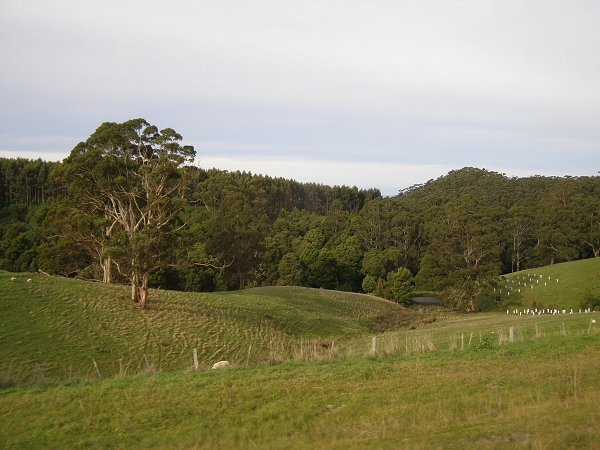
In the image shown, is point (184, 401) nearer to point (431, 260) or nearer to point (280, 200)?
A: point (431, 260)

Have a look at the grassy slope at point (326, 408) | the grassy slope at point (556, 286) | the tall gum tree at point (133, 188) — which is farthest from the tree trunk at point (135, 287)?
the grassy slope at point (556, 286)

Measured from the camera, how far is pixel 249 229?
56156mm

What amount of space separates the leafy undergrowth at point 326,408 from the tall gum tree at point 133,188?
18.0m

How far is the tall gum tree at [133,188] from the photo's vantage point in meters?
29.9

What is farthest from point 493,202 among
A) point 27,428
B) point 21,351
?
point 27,428

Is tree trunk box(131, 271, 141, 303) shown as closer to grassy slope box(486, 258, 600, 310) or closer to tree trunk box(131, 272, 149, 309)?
tree trunk box(131, 272, 149, 309)

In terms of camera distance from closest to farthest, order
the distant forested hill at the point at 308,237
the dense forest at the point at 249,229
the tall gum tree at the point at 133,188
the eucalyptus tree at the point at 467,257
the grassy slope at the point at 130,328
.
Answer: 1. the grassy slope at the point at 130,328
2. the tall gum tree at the point at 133,188
3. the dense forest at the point at 249,229
4. the distant forested hill at the point at 308,237
5. the eucalyptus tree at the point at 467,257

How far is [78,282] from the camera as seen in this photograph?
114 feet

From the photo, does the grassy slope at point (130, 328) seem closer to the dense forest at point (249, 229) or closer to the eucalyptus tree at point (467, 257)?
the dense forest at point (249, 229)

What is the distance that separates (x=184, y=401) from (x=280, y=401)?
6.54 ft

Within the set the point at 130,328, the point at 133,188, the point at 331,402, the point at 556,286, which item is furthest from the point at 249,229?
the point at 331,402

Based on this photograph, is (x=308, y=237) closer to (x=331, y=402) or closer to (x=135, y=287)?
(x=135, y=287)

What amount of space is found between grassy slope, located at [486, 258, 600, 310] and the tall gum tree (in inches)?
1831

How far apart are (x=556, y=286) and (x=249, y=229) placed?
41092 millimetres
